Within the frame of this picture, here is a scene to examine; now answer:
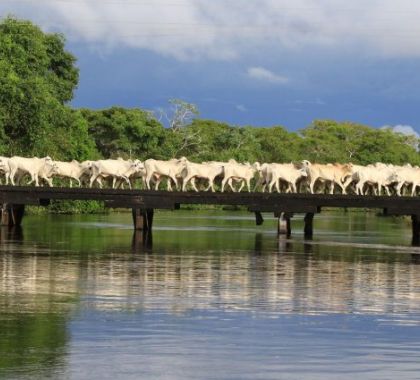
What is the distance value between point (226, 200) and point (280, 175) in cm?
565

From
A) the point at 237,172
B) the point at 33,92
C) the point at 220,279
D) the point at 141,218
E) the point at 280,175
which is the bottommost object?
→ the point at 220,279

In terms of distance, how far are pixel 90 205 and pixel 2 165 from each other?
88.6 ft

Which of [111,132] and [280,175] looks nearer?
[280,175]

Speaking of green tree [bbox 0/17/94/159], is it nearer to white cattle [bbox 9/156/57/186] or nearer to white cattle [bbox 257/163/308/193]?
white cattle [bbox 9/156/57/186]

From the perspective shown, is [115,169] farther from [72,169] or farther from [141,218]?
[141,218]

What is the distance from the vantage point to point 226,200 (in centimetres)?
5141

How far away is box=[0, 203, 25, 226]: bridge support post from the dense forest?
8.62 meters

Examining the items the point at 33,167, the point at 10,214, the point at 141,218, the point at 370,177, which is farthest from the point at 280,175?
the point at 10,214

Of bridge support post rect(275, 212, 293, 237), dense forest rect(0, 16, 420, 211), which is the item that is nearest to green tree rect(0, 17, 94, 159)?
dense forest rect(0, 16, 420, 211)

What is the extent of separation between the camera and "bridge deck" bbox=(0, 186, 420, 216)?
50.4 metres

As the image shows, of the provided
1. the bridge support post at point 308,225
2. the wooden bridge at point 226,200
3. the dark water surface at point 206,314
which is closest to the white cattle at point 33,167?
the wooden bridge at point 226,200

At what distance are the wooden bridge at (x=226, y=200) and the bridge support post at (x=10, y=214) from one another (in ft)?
9.76

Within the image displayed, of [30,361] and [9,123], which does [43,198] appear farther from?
[30,361]

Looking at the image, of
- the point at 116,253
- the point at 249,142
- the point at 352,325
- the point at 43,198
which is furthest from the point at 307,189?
the point at 249,142
